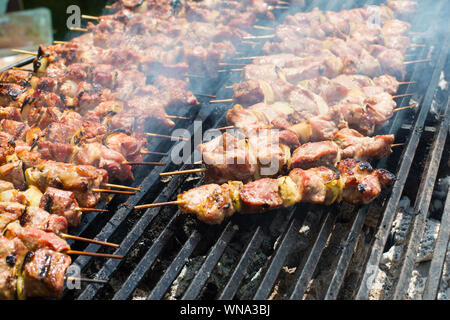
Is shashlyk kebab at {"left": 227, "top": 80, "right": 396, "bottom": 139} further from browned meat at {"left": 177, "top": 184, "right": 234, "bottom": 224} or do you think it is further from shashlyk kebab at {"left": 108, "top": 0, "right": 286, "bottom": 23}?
shashlyk kebab at {"left": 108, "top": 0, "right": 286, "bottom": 23}

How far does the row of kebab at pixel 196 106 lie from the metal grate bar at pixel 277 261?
0.76 feet

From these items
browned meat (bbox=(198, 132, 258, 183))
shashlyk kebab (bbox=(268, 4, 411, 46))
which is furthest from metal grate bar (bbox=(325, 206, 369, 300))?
shashlyk kebab (bbox=(268, 4, 411, 46))

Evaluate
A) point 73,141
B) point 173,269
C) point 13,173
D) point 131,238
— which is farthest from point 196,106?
point 173,269

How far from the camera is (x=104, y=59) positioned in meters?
5.07

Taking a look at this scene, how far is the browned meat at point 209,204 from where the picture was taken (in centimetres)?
328

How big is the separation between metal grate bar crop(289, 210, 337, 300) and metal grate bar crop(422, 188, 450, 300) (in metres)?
0.82

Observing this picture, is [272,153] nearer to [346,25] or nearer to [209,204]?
[209,204]

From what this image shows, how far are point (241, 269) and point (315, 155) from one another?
1.28 meters

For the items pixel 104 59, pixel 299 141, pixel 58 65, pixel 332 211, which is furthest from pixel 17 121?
pixel 332 211

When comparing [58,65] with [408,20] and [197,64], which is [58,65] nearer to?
[197,64]

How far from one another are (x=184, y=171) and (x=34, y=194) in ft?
4.27

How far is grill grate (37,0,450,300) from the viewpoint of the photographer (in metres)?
2.97

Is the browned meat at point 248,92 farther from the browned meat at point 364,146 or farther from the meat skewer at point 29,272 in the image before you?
the meat skewer at point 29,272

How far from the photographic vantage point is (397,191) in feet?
11.7
